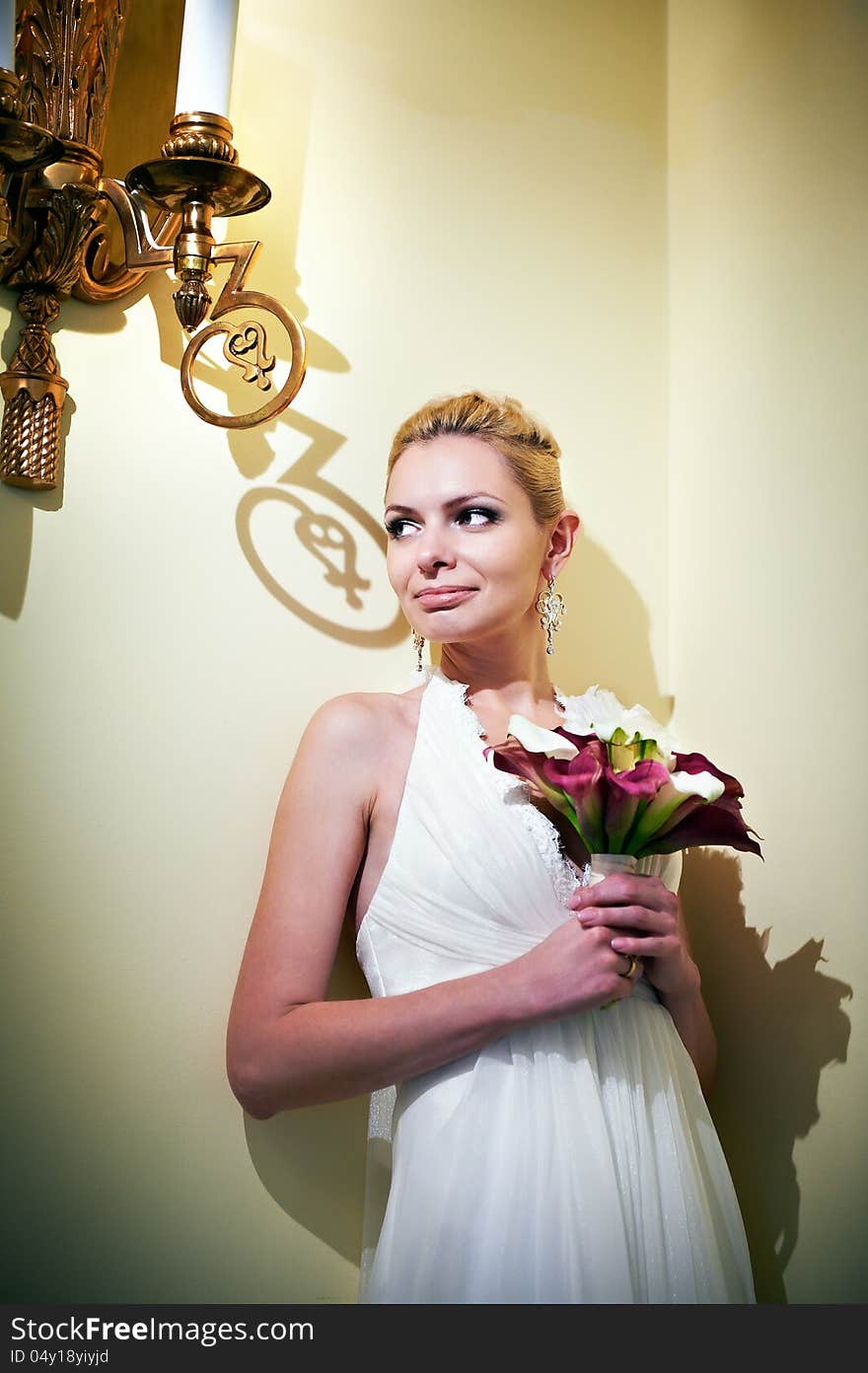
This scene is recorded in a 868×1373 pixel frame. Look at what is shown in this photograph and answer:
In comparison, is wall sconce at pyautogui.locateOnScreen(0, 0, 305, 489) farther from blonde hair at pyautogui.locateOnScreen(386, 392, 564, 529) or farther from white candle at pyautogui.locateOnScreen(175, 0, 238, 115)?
blonde hair at pyautogui.locateOnScreen(386, 392, 564, 529)

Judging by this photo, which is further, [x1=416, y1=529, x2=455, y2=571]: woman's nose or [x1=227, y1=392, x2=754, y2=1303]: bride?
[x1=416, y1=529, x2=455, y2=571]: woman's nose

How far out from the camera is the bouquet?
4.58 feet

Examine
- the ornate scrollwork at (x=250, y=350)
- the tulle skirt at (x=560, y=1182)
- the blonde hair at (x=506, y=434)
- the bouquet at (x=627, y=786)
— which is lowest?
the tulle skirt at (x=560, y=1182)

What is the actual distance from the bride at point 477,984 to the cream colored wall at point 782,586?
0.13m

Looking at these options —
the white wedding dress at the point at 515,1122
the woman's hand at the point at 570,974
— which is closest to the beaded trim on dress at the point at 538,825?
the white wedding dress at the point at 515,1122

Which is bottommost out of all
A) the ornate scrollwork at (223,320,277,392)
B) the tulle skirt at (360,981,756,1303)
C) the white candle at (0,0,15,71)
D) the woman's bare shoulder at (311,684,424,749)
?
the tulle skirt at (360,981,756,1303)

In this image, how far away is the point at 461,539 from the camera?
1.65 m

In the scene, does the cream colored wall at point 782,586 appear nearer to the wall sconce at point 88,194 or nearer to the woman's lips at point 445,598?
the woman's lips at point 445,598

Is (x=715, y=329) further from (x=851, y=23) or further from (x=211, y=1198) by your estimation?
(x=211, y=1198)

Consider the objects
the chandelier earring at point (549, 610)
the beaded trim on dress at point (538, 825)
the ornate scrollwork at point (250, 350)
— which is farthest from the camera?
the chandelier earring at point (549, 610)

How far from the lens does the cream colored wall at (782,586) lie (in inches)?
62.3

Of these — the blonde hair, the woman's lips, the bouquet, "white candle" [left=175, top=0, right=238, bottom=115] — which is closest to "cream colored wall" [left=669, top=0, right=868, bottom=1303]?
the bouquet

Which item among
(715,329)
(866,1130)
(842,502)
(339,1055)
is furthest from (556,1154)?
(715,329)

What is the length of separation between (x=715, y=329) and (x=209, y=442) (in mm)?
858
